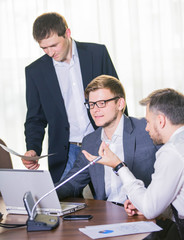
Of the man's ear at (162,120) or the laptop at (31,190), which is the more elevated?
the man's ear at (162,120)

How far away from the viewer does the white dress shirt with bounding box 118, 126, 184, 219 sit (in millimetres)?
1685

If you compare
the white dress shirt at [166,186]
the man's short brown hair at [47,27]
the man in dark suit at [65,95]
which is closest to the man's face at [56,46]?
the man's short brown hair at [47,27]

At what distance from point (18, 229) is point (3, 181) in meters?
0.29

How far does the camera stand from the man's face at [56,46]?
8.20 ft

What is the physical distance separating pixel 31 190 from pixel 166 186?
61cm

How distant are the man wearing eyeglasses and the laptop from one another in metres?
0.40

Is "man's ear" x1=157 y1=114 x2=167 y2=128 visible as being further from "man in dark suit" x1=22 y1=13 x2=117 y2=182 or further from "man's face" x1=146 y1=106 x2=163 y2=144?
"man in dark suit" x1=22 y1=13 x2=117 y2=182

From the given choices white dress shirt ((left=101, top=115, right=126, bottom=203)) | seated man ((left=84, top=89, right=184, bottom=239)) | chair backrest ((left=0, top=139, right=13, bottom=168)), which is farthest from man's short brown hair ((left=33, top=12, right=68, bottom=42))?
chair backrest ((left=0, top=139, right=13, bottom=168))

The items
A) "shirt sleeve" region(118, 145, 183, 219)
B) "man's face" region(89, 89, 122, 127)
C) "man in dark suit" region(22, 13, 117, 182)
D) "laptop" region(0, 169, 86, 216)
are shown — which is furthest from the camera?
"man in dark suit" region(22, 13, 117, 182)

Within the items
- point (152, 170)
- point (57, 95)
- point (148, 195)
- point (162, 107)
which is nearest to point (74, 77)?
point (57, 95)

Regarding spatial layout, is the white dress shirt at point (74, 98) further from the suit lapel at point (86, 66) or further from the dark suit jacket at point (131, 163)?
the dark suit jacket at point (131, 163)

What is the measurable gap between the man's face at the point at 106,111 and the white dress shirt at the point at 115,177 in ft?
0.16

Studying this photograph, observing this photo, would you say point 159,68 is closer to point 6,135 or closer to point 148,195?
point 6,135

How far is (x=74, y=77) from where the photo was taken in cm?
278
